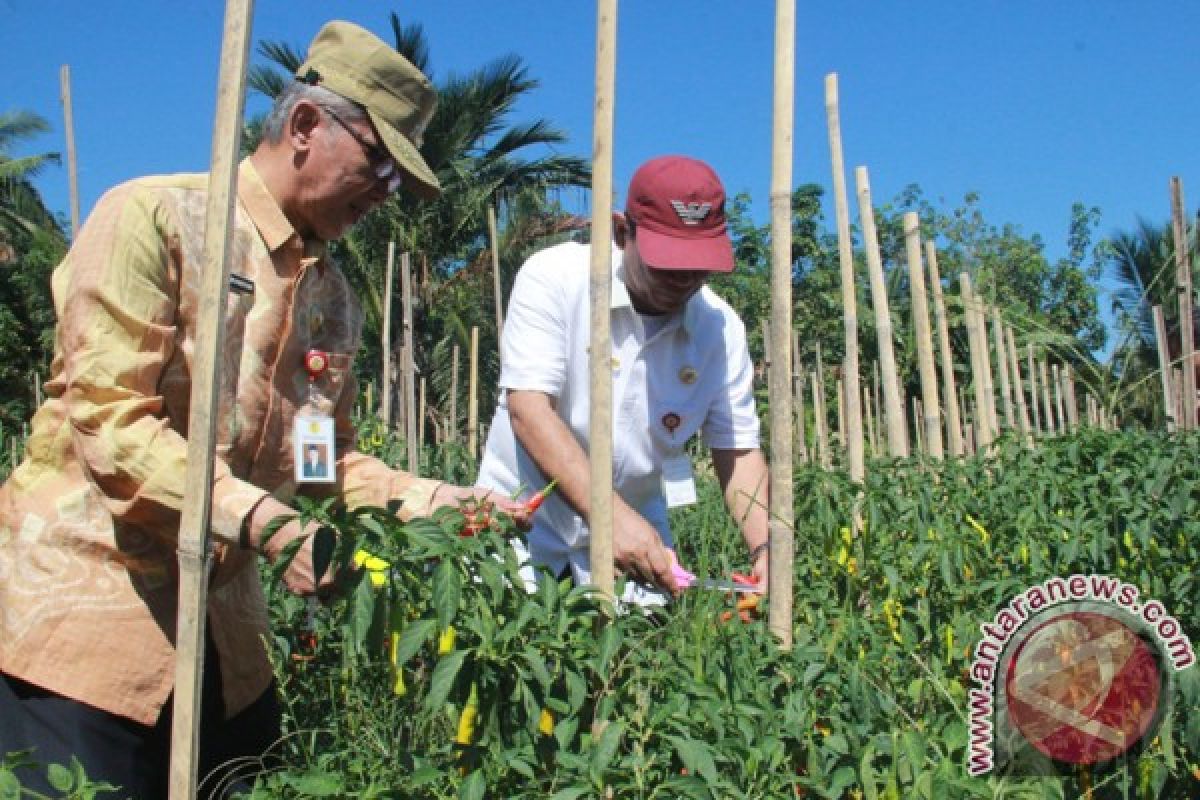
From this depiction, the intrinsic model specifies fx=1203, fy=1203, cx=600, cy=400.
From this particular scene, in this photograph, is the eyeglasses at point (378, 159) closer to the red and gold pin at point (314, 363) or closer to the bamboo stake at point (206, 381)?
the red and gold pin at point (314, 363)

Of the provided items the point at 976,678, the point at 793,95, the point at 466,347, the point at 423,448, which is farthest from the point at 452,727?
the point at 466,347

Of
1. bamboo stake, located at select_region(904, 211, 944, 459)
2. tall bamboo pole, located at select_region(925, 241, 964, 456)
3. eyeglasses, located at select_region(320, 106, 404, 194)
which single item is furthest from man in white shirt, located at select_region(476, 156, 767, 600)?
tall bamboo pole, located at select_region(925, 241, 964, 456)

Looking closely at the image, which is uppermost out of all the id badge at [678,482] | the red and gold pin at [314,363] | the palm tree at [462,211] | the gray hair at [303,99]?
the palm tree at [462,211]

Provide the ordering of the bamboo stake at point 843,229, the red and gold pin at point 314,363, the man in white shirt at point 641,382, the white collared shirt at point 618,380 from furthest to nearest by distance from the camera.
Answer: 1. the bamboo stake at point 843,229
2. the white collared shirt at point 618,380
3. the man in white shirt at point 641,382
4. the red and gold pin at point 314,363

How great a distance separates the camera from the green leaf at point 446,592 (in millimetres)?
1345

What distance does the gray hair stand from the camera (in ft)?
5.55

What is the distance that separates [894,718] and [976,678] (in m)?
0.26

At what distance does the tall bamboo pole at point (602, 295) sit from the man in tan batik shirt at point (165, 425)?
0.94ft

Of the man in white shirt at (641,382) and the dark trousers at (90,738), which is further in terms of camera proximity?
A: the man in white shirt at (641,382)

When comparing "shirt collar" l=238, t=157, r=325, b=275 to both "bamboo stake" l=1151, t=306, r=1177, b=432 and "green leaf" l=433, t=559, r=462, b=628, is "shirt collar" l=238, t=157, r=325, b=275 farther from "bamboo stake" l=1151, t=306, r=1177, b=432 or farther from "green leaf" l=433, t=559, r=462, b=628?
"bamboo stake" l=1151, t=306, r=1177, b=432

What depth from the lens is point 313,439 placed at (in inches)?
70.2

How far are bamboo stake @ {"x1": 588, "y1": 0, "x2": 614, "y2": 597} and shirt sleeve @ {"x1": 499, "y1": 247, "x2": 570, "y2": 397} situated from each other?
1.87ft

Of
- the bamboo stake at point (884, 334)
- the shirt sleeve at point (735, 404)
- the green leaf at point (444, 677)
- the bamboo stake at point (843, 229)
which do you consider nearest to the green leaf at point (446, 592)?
the green leaf at point (444, 677)

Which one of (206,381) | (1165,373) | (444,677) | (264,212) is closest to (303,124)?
(264,212)
